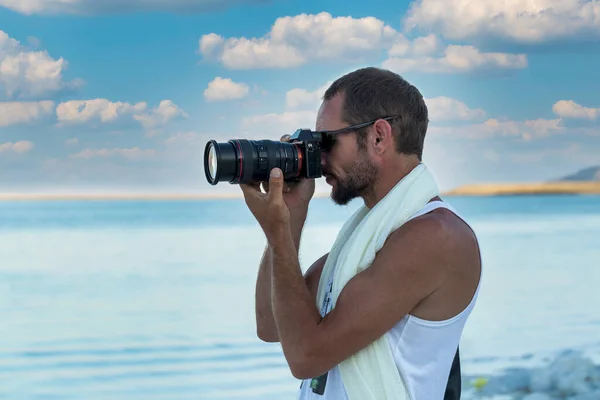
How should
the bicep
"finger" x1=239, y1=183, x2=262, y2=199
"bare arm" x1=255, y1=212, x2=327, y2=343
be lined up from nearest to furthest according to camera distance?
1. the bicep
2. "finger" x1=239, y1=183, x2=262, y2=199
3. "bare arm" x1=255, y1=212, x2=327, y2=343

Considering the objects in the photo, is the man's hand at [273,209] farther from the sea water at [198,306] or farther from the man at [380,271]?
the sea water at [198,306]

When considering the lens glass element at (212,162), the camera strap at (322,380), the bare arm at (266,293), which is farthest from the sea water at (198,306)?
the lens glass element at (212,162)

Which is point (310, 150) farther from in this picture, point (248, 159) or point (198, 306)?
point (198, 306)

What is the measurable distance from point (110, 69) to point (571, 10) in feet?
16.2

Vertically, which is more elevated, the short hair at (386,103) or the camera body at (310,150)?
the short hair at (386,103)

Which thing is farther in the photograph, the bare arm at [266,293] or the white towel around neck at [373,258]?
the bare arm at [266,293]

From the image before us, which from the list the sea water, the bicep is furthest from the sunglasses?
the sea water

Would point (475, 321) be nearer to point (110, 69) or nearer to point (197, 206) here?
point (110, 69)

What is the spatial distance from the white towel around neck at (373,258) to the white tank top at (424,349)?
0.01 meters

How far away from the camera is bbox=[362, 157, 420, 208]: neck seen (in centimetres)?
127

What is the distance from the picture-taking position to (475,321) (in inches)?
230

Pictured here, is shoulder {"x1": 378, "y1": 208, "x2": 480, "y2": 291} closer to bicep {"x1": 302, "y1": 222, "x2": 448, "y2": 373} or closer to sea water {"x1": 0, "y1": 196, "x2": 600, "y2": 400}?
bicep {"x1": 302, "y1": 222, "x2": 448, "y2": 373}

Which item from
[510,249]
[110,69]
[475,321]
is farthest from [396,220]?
[110,69]

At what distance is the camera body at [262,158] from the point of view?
4.01ft
